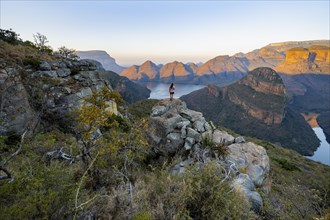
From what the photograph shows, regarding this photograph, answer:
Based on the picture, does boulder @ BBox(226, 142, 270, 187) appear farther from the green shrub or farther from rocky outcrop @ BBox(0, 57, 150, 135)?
the green shrub

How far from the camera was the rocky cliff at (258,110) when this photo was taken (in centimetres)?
13200

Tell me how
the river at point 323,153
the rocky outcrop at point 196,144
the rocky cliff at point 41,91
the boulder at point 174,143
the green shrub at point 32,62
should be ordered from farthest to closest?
1. the river at point 323,153
2. the green shrub at point 32,62
3. the rocky cliff at point 41,91
4. the boulder at point 174,143
5. the rocky outcrop at point 196,144

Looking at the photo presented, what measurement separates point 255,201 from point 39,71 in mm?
20467

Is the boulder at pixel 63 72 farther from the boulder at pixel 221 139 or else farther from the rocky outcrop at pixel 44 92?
the boulder at pixel 221 139

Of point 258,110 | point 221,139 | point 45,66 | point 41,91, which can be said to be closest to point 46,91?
point 41,91

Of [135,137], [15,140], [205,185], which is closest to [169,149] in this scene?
[135,137]

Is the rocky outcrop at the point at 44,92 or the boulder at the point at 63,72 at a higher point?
the boulder at the point at 63,72

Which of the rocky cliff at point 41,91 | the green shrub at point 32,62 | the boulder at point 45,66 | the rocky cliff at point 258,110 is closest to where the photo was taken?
the rocky cliff at point 41,91

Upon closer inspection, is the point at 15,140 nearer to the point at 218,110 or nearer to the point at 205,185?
the point at 205,185

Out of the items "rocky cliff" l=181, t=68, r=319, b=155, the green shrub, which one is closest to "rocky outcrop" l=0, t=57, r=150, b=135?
the green shrub

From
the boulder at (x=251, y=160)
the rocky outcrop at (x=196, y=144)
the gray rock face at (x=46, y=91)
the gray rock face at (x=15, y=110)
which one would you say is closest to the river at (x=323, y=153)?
the boulder at (x=251, y=160)

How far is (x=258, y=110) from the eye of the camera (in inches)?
6156

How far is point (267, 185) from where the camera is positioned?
10.0 m

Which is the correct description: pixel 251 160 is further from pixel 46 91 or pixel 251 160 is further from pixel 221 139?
Result: pixel 46 91
